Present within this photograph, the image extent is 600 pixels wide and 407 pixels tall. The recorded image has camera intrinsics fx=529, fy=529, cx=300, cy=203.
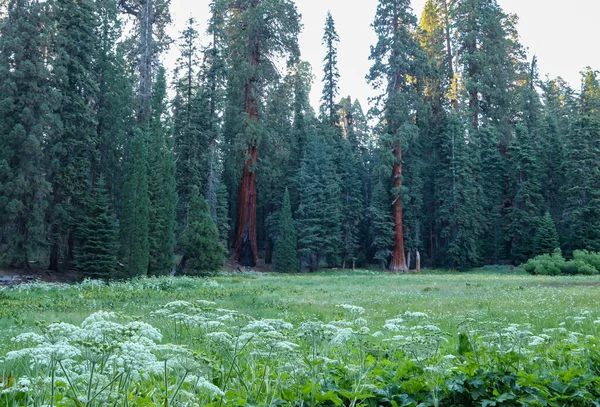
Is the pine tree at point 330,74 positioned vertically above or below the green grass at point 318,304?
above

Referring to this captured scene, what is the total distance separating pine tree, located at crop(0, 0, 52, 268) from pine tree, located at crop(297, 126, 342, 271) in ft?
61.1

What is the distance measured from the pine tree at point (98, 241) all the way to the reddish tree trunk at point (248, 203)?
1106cm

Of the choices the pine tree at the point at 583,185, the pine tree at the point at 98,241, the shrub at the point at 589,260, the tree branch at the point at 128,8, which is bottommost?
the shrub at the point at 589,260

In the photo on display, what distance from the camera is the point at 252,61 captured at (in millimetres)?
33812

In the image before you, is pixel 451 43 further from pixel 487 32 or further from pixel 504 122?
pixel 504 122

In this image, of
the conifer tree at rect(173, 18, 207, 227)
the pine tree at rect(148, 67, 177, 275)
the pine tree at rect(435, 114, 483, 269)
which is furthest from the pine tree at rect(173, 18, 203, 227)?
the pine tree at rect(435, 114, 483, 269)

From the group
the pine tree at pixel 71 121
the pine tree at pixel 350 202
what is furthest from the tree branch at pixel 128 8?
the pine tree at pixel 350 202

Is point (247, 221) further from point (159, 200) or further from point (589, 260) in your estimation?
point (589, 260)

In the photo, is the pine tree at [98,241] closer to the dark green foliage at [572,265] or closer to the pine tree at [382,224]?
the pine tree at [382,224]

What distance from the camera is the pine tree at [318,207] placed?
38.2 m

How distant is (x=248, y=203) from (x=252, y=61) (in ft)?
29.9

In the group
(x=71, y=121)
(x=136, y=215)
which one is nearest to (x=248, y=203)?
(x=136, y=215)

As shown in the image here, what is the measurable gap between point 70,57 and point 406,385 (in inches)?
1123

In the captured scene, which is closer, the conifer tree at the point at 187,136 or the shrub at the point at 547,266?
the shrub at the point at 547,266
